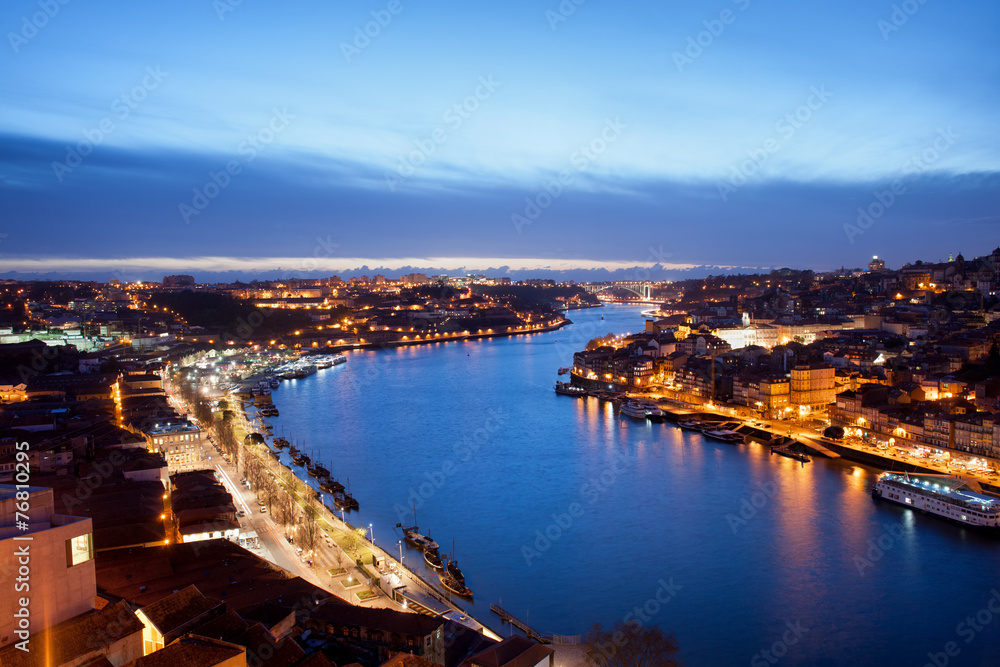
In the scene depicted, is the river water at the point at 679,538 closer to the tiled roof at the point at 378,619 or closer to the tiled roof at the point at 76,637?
the tiled roof at the point at 378,619

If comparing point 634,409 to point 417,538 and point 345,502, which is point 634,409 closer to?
point 345,502

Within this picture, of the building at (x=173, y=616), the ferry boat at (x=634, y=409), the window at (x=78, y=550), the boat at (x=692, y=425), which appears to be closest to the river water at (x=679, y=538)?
the boat at (x=692, y=425)

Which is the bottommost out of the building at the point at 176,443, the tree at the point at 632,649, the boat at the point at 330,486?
the boat at the point at 330,486

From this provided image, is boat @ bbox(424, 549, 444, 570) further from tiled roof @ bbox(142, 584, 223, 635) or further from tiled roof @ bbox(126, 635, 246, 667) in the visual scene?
tiled roof @ bbox(126, 635, 246, 667)

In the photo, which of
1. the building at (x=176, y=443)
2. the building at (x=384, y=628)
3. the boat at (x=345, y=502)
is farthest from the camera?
the building at (x=176, y=443)

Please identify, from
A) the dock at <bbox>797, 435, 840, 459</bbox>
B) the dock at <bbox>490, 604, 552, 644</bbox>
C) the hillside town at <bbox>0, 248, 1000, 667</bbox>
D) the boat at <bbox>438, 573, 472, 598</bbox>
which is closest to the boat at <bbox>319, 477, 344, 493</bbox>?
the hillside town at <bbox>0, 248, 1000, 667</bbox>

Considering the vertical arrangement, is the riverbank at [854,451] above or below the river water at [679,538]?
above

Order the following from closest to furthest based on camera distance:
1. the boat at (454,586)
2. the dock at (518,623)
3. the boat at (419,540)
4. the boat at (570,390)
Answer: the dock at (518,623) < the boat at (454,586) < the boat at (419,540) < the boat at (570,390)

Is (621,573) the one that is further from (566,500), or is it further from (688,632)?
(566,500)
